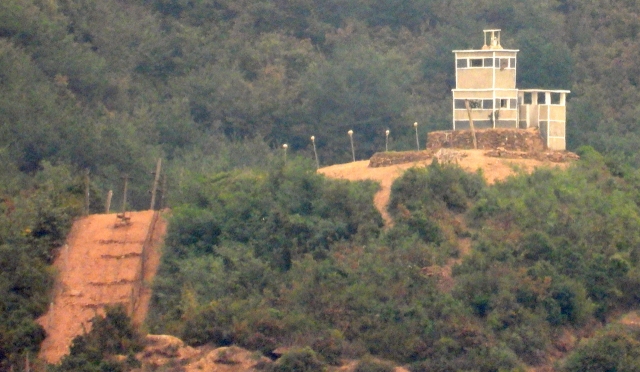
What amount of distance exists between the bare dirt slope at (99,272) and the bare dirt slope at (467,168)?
17.0 feet

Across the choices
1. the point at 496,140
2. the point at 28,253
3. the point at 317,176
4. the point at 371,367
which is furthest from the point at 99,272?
the point at 496,140

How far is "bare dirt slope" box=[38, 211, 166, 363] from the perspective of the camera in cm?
3219

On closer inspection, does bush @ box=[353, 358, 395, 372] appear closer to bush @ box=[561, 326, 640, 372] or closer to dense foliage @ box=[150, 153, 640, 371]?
dense foliage @ box=[150, 153, 640, 371]

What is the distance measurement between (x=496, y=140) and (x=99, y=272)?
10.3m

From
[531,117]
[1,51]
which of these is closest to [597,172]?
[531,117]

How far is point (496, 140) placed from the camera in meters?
36.9

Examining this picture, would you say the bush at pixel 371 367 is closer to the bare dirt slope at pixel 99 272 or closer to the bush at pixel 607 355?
the bush at pixel 607 355

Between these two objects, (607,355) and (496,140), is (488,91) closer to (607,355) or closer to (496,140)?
(496,140)

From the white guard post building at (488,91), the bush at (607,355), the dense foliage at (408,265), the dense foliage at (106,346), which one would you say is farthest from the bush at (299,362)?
the white guard post building at (488,91)

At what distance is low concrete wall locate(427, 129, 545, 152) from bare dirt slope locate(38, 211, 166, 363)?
24.4ft

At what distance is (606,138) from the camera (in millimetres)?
52438

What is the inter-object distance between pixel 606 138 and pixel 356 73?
931 centimetres

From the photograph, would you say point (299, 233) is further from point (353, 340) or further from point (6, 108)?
point (6, 108)

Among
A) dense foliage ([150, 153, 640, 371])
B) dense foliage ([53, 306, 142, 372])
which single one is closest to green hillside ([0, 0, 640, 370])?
dense foliage ([150, 153, 640, 371])
